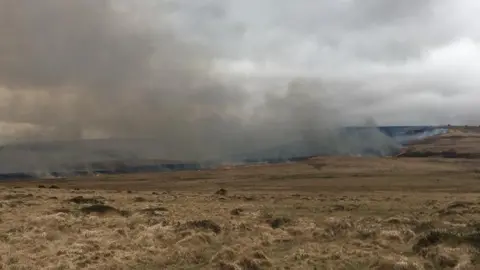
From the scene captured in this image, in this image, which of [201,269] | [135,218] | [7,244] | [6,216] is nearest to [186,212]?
[135,218]

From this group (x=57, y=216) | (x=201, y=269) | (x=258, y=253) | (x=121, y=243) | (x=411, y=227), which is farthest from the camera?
(x=57, y=216)

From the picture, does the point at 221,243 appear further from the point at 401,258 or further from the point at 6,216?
the point at 6,216

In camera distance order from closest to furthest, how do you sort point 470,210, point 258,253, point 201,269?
point 201,269 < point 258,253 < point 470,210

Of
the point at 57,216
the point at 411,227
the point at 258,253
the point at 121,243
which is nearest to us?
the point at 258,253

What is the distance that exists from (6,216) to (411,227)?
30.0 metres

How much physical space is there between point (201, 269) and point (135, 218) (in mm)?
15963

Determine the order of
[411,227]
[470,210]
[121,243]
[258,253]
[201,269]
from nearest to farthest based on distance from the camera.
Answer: [201,269], [258,253], [121,243], [411,227], [470,210]

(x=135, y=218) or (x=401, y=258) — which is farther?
(x=135, y=218)

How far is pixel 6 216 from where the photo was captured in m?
37.1

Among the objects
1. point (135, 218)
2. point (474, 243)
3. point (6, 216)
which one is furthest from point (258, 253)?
point (6, 216)

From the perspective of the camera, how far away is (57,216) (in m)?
35.3

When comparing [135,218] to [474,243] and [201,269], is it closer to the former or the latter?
[201,269]

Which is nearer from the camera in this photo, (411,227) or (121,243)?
(121,243)

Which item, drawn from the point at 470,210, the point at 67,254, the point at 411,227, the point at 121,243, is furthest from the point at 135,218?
the point at 470,210
